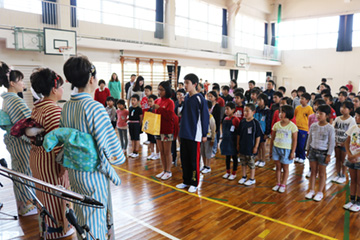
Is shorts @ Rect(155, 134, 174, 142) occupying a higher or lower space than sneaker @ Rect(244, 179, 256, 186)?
higher

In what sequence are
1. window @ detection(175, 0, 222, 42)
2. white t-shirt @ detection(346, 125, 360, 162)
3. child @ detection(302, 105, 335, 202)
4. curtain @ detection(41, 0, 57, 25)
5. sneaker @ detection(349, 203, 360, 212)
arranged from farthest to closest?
1. window @ detection(175, 0, 222, 42)
2. curtain @ detection(41, 0, 57, 25)
3. child @ detection(302, 105, 335, 202)
4. sneaker @ detection(349, 203, 360, 212)
5. white t-shirt @ detection(346, 125, 360, 162)

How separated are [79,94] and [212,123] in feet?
11.0

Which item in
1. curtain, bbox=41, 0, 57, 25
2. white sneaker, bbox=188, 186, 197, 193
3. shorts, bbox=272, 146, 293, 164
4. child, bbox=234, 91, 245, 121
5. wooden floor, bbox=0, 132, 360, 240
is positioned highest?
curtain, bbox=41, 0, 57, 25

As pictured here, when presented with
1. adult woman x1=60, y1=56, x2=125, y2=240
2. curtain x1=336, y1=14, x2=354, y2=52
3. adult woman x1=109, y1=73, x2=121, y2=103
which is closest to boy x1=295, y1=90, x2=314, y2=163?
adult woman x1=60, y1=56, x2=125, y2=240

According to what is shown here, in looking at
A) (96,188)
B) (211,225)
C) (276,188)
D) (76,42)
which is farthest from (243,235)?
(76,42)

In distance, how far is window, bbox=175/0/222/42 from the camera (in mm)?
14742

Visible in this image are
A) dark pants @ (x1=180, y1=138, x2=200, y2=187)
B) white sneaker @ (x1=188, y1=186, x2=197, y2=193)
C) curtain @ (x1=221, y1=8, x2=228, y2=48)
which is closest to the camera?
dark pants @ (x1=180, y1=138, x2=200, y2=187)

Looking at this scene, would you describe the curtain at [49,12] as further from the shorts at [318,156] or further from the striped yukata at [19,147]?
the shorts at [318,156]

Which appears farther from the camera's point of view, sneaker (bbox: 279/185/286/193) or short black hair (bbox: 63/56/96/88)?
sneaker (bbox: 279/185/286/193)

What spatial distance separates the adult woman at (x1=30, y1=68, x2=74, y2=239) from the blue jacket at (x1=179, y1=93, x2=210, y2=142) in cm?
188

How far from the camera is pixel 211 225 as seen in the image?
128 inches

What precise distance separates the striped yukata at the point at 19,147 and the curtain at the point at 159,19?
11058mm

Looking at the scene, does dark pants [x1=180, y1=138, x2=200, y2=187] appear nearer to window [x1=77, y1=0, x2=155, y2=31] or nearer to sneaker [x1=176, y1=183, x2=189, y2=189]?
sneaker [x1=176, y1=183, x2=189, y2=189]

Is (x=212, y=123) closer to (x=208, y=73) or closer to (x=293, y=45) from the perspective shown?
(x=208, y=73)
